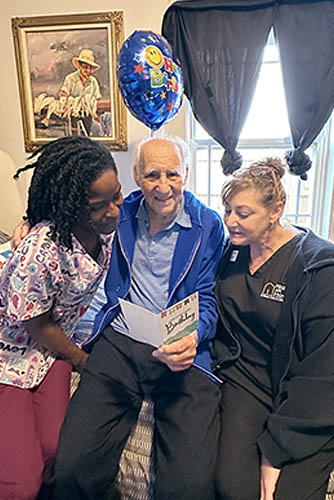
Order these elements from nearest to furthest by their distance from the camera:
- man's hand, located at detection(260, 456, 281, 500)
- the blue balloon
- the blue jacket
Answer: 1. man's hand, located at detection(260, 456, 281, 500)
2. the blue jacket
3. the blue balloon

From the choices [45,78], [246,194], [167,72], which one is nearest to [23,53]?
[45,78]

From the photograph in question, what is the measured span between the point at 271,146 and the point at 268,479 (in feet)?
6.18

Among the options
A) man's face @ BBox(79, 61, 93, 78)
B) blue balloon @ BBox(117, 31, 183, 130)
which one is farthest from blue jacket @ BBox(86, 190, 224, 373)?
man's face @ BBox(79, 61, 93, 78)

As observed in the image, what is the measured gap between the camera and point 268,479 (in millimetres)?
950

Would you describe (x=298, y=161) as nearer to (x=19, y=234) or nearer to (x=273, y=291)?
(x=273, y=291)

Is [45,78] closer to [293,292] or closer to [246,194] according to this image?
[246,194]

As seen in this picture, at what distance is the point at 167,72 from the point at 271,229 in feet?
3.10

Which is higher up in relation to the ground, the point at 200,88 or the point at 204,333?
the point at 200,88

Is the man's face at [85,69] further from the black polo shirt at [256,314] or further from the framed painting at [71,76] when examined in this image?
the black polo shirt at [256,314]

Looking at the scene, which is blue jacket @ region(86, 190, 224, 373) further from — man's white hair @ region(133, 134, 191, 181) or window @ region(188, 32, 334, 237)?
window @ region(188, 32, 334, 237)

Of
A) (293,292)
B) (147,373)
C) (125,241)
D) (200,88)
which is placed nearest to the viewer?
(293,292)

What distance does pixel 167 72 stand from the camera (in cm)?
164

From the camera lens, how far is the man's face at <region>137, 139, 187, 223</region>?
4.09 feet

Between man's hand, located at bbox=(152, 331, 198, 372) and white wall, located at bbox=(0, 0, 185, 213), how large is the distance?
143 cm
